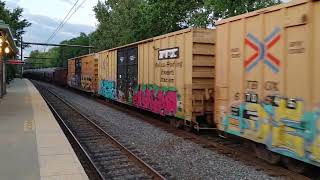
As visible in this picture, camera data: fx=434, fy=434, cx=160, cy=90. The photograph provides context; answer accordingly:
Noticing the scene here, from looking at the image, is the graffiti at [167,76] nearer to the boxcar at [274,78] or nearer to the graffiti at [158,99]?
the graffiti at [158,99]

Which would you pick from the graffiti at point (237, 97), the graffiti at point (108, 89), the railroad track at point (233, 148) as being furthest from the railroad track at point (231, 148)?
the graffiti at point (108, 89)

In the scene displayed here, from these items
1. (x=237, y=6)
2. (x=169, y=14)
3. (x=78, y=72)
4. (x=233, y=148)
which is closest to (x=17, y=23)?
(x=78, y=72)

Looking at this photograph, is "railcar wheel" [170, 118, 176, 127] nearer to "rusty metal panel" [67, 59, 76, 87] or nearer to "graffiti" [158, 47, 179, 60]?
"graffiti" [158, 47, 179, 60]

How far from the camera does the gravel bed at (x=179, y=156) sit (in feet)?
29.5

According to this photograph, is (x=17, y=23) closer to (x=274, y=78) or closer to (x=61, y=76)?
(x=61, y=76)

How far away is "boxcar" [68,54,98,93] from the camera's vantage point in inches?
1252

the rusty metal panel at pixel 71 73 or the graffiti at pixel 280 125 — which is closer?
the graffiti at pixel 280 125

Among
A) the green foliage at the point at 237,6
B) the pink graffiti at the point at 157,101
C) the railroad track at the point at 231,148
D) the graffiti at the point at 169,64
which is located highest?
the green foliage at the point at 237,6

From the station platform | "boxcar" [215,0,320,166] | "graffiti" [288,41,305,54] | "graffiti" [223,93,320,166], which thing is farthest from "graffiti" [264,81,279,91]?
the station platform

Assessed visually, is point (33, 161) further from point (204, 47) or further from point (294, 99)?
point (204, 47)

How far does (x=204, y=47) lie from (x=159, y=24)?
1947 centimetres

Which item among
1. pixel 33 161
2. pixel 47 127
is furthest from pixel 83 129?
pixel 33 161

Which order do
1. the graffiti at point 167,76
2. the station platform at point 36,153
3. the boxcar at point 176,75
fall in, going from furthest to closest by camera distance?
the graffiti at point 167,76 < the boxcar at point 176,75 < the station platform at point 36,153

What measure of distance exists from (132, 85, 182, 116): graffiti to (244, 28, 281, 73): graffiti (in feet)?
16.9
